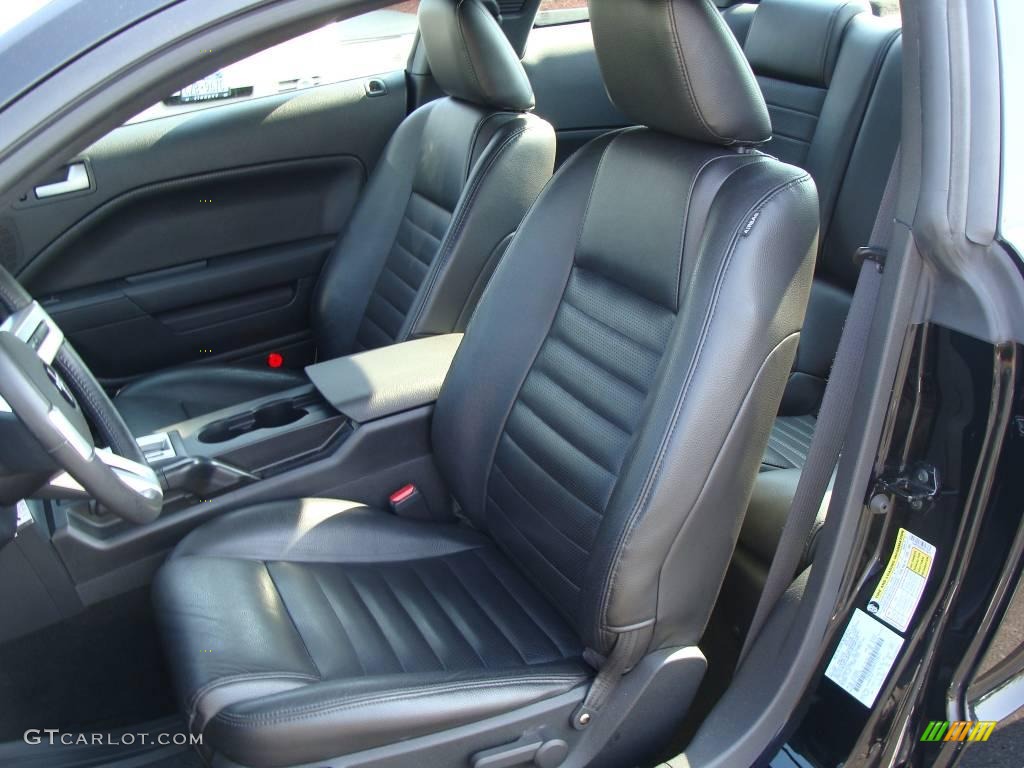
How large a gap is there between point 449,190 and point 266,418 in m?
0.73

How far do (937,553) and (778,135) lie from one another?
5.25ft

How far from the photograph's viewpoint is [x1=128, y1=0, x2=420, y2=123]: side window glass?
259 cm

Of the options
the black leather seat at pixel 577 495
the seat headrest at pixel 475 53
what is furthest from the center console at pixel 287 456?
the seat headrest at pixel 475 53

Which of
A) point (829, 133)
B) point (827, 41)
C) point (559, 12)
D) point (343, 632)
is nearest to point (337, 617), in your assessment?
point (343, 632)

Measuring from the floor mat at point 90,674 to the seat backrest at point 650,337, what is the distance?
0.68m

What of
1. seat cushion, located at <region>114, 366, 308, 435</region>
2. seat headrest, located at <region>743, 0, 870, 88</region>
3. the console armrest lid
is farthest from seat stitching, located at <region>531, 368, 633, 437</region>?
seat headrest, located at <region>743, 0, 870, 88</region>

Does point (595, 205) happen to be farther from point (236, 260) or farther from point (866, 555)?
point (236, 260)

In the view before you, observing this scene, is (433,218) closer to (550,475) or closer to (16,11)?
(550,475)

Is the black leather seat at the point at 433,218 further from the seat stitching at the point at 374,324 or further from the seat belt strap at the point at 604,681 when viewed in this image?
the seat belt strap at the point at 604,681

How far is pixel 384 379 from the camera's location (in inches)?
74.7

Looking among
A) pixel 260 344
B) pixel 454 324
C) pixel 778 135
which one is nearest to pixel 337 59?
pixel 260 344

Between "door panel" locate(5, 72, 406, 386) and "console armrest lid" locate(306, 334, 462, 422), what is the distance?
2.68ft

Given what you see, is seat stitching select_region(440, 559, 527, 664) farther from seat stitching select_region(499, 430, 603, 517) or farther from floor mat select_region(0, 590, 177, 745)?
floor mat select_region(0, 590, 177, 745)

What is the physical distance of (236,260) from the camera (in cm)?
268
